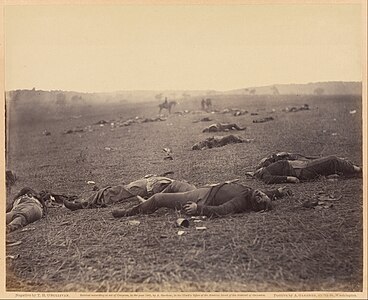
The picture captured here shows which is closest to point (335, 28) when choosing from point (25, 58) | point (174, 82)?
point (174, 82)

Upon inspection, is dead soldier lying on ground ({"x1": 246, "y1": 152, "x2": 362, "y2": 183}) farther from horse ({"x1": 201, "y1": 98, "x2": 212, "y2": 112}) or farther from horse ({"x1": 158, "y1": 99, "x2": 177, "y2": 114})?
horse ({"x1": 158, "y1": 99, "x2": 177, "y2": 114})

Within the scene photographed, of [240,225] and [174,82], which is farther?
[174,82]

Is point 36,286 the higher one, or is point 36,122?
point 36,122

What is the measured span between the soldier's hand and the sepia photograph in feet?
0.04

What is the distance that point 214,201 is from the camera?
5238 millimetres

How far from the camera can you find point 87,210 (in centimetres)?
541

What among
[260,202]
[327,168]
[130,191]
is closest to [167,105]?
[130,191]

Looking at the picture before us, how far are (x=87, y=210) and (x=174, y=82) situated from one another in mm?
1627

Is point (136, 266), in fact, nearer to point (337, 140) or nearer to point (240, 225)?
point (240, 225)

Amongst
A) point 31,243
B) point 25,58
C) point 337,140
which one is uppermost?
point 25,58

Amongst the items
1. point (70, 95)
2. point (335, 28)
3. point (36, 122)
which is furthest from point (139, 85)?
point (335, 28)

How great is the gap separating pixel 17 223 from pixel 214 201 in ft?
6.70

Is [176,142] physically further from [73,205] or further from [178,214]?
[73,205]

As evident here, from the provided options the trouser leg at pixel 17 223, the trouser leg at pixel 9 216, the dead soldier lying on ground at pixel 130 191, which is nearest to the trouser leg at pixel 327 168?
the dead soldier lying on ground at pixel 130 191
